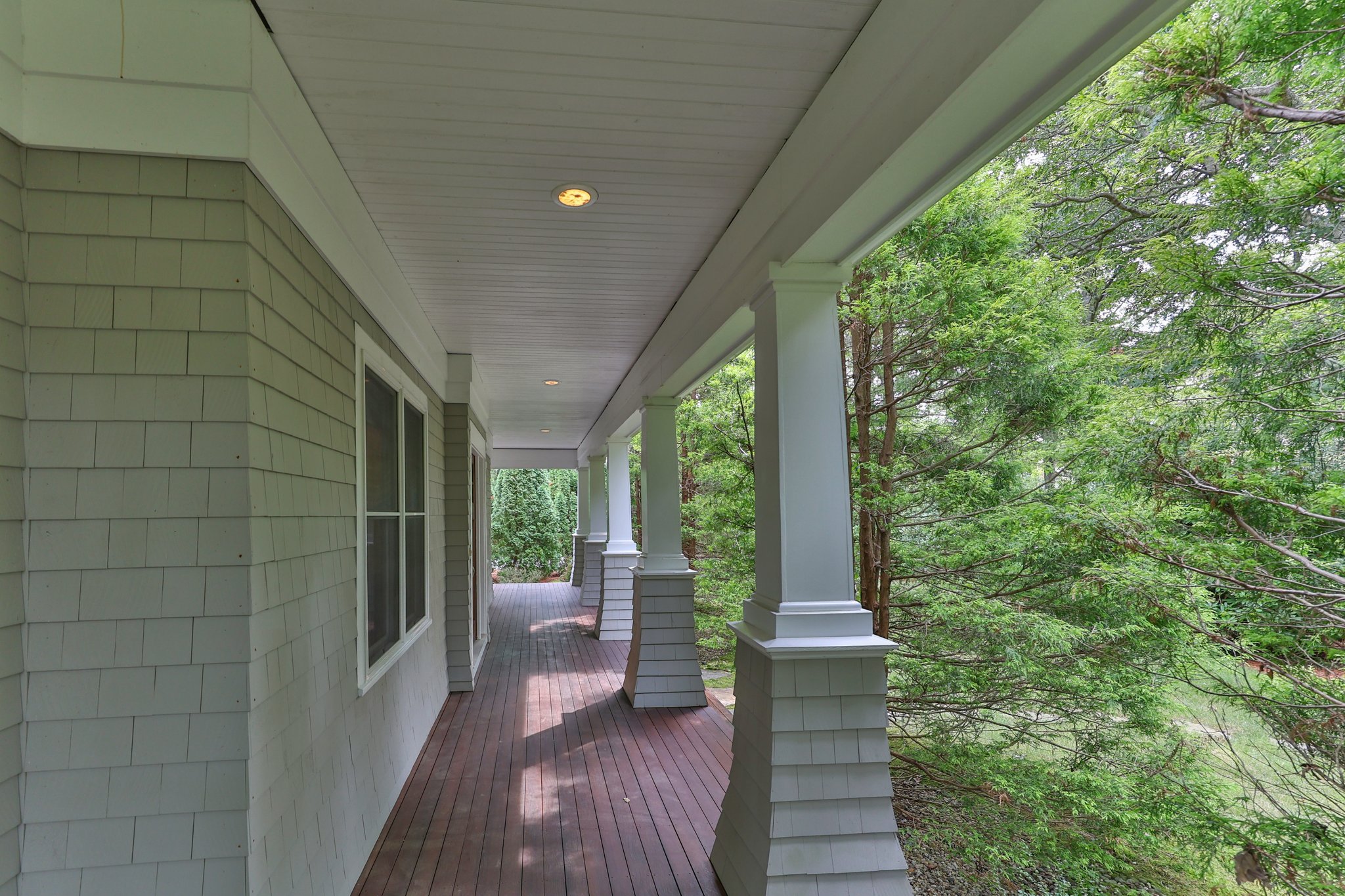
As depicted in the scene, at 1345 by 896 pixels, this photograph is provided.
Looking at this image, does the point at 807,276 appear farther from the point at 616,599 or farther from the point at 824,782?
the point at 616,599

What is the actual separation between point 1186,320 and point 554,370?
4506mm

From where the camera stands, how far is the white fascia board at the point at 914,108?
137 cm

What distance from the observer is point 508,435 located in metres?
11.9

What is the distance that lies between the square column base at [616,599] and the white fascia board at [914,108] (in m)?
6.30

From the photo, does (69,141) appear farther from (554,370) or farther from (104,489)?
(554,370)

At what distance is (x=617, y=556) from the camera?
884 cm

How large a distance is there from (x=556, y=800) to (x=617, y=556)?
5192 mm

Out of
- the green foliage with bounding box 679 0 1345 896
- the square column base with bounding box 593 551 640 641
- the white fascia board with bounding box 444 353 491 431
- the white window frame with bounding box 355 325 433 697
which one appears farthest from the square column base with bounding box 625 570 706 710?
the square column base with bounding box 593 551 640 641

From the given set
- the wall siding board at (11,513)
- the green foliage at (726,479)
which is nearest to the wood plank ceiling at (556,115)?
the wall siding board at (11,513)

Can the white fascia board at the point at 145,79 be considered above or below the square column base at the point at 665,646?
above

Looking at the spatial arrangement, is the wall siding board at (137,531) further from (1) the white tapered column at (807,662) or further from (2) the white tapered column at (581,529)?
(2) the white tapered column at (581,529)

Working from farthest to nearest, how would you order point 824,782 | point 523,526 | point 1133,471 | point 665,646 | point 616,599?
point 523,526 → point 616,599 → point 665,646 → point 1133,471 → point 824,782

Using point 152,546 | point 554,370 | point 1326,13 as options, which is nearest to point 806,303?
point 152,546

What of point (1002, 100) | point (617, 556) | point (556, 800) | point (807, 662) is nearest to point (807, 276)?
point (1002, 100)
